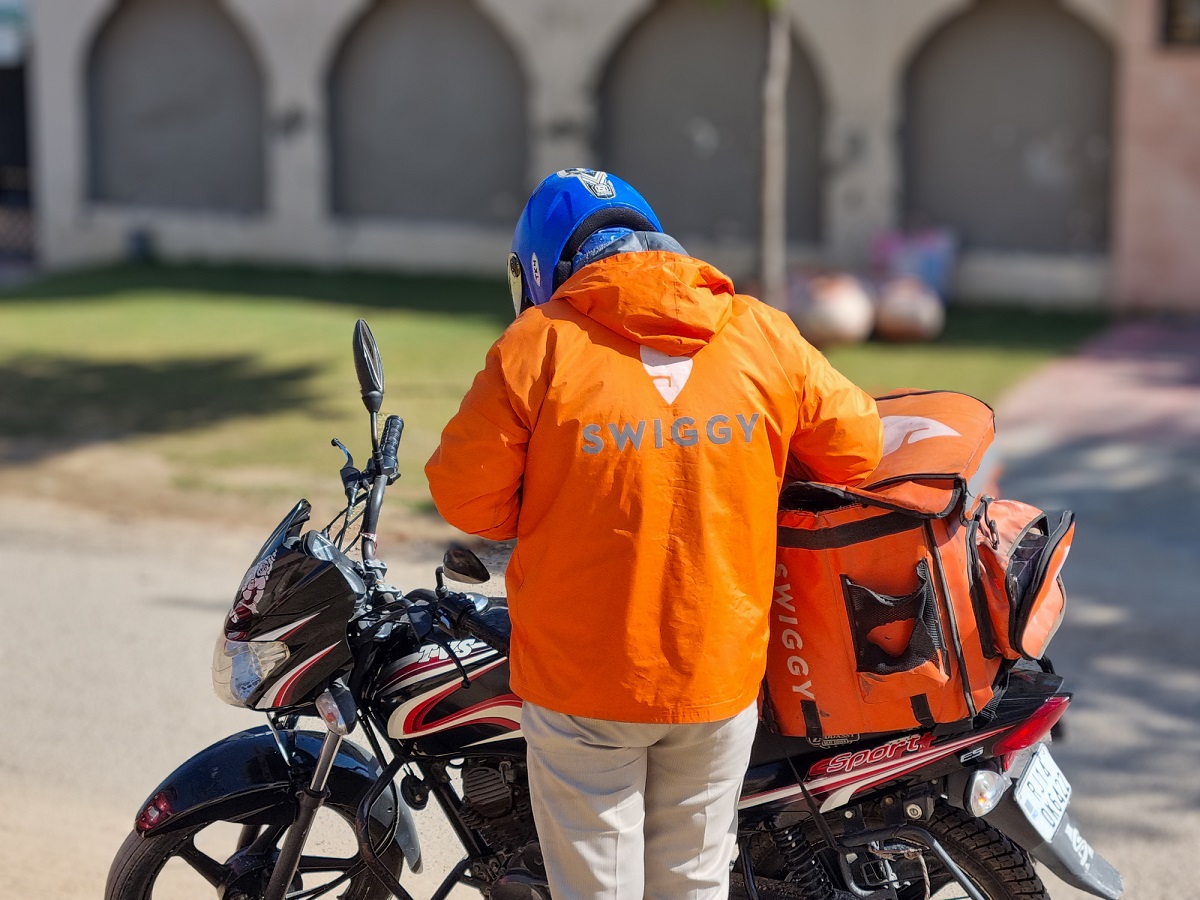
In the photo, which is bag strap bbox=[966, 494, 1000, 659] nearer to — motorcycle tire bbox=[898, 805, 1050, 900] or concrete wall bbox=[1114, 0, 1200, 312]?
motorcycle tire bbox=[898, 805, 1050, 900]

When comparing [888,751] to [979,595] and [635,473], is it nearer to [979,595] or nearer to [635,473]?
[979,595]

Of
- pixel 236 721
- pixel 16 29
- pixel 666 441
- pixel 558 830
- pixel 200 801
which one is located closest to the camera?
pixel 666 441

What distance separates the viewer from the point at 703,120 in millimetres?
15648

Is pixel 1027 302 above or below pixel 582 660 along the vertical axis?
below

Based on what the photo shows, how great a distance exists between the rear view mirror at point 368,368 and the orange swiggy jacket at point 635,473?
0.35 meters

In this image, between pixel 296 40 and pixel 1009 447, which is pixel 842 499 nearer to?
pixel 1009 447

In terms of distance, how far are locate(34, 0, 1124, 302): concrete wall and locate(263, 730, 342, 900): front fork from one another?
1225 cm

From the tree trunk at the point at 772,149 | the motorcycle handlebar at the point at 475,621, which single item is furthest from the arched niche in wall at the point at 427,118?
the motorcycle handlebar at the point at 475,621

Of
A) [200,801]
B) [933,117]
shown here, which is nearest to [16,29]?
[933,117]

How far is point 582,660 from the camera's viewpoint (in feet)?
8.51

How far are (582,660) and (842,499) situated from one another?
0.57 metres

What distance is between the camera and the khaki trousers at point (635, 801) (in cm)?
266

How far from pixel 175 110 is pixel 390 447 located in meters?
16.5

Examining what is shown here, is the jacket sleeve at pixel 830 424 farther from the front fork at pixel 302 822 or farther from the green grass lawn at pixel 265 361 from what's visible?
the green grass lawn at pixel 265 361
